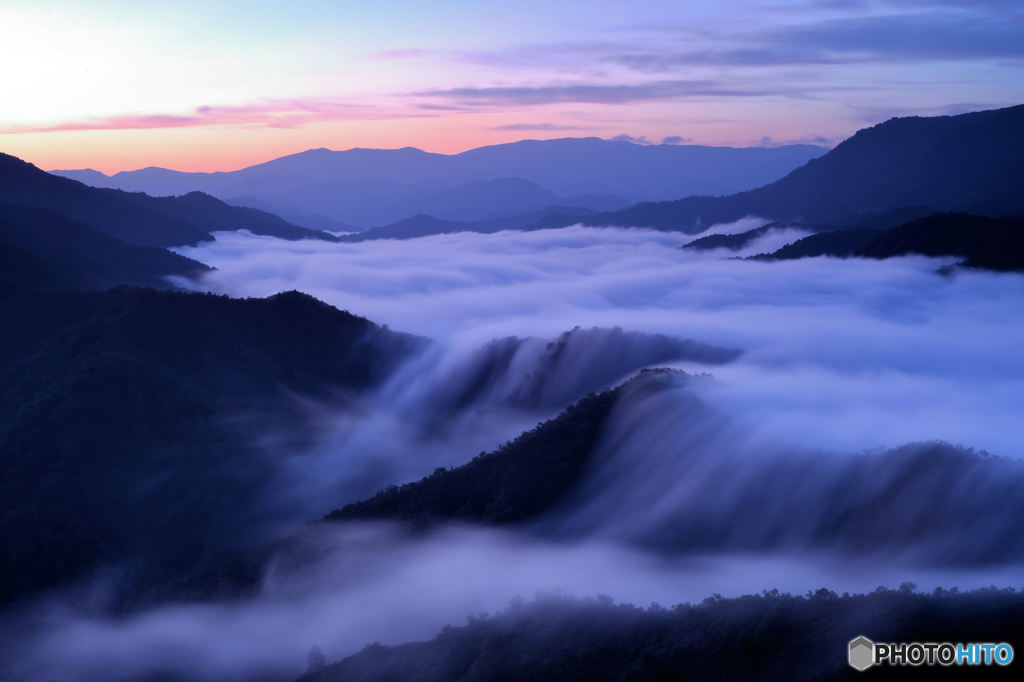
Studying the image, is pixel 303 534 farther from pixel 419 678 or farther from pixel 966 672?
pixel 966 672

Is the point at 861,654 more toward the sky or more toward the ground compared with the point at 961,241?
more toward the ground

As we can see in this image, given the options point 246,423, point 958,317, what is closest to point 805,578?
point 246,423

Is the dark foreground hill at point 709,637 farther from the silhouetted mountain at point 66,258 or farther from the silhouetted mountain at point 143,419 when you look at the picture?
the silhouetted mountain at point 66,258

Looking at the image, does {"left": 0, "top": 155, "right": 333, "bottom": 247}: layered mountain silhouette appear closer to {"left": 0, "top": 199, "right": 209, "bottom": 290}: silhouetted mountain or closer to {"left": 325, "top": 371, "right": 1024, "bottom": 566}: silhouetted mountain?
{"left": 0, "top": 199, "right": 209, "bottom": 290}: silhouetted mountain

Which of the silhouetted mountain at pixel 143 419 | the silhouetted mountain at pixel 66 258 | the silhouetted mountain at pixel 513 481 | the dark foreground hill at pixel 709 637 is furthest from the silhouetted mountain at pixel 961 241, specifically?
the silhouetted mountain at pixel 66 258

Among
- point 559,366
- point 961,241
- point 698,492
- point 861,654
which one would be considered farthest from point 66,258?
point 961,241

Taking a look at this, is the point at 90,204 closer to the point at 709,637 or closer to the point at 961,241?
the point at 961,241
